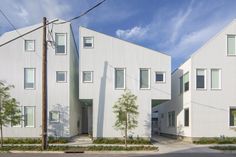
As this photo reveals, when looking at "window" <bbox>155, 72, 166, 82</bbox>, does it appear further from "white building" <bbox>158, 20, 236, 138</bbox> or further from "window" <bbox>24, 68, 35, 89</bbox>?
"window" <bbox>24, 68, 35, 89</bbox>

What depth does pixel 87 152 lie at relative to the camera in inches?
770

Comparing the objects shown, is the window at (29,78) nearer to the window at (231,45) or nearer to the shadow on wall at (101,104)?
the shadow on wall at (101,104)

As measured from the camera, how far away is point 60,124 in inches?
1042

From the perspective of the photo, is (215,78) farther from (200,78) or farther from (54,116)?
(54,116)

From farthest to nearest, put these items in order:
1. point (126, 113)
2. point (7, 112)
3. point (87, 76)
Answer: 1. point (87, 76)
2. point (126, 113)
3. point (7, 112)

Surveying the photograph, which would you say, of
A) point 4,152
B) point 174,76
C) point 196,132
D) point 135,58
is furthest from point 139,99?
point 4,152

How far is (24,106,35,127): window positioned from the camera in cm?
2645

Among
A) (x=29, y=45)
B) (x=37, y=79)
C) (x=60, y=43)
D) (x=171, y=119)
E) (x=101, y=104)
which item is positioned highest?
(x=60, y=43)

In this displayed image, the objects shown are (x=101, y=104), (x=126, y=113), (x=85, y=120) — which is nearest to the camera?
(x=126, y=113)

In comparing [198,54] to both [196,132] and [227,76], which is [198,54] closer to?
[227,76]

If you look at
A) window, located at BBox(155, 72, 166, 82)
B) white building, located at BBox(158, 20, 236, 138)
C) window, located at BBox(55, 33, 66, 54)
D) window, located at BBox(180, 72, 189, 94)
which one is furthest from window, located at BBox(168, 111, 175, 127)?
window, located at BBox(55, 33, 66, 54)

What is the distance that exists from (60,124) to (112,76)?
5.65 m

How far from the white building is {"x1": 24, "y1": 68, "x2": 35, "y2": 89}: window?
12693mm

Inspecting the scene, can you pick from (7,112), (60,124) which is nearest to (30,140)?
(60,124)
